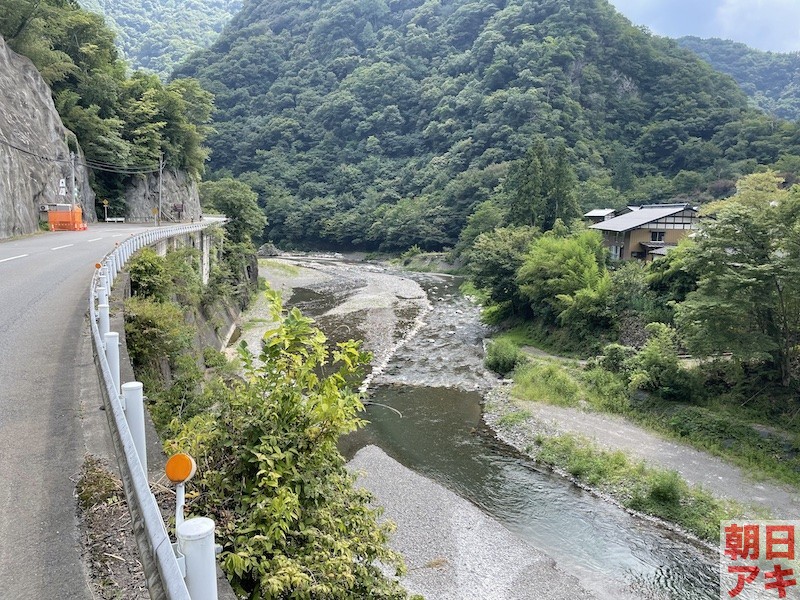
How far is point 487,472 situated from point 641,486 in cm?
436

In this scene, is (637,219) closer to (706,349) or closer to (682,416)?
(706,349)

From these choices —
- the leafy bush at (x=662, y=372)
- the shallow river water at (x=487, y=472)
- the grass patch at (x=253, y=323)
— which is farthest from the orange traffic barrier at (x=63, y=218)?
the leafy bush at (x=662, y=372)

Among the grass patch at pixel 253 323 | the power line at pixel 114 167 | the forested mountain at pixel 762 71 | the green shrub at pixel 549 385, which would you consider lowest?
the green shrub at pixel 549 385

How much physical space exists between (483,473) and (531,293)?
1567 centimetres

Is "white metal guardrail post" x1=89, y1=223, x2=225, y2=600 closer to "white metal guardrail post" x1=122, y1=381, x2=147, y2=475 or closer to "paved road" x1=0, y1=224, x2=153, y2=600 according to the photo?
"white metal guardrail post" x1=122, y1=381, x2=147, y2=475

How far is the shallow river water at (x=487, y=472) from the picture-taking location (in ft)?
38.0

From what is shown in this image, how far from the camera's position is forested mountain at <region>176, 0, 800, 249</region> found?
71375 mm

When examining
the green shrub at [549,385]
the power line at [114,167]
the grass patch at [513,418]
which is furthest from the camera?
the power line at [114,167]

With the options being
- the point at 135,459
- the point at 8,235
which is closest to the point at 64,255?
the point at 8,235

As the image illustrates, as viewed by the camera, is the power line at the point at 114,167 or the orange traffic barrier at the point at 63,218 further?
the power line at the point at 114,167

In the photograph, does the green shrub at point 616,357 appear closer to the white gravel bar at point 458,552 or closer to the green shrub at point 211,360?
the white gravel bar at point 458,552

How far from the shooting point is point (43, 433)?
16.2ft

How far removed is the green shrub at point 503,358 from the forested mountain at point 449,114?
132ft

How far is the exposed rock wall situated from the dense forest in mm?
906
